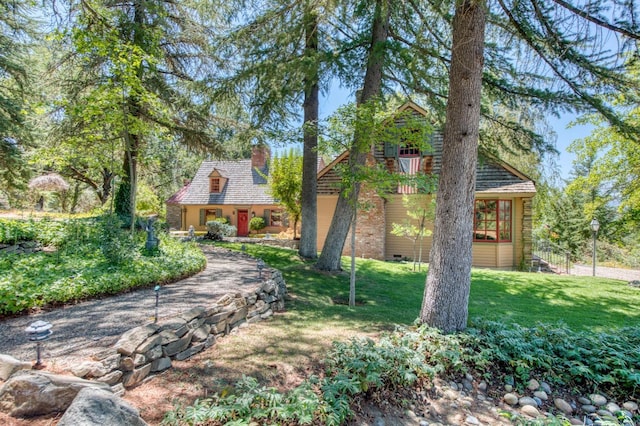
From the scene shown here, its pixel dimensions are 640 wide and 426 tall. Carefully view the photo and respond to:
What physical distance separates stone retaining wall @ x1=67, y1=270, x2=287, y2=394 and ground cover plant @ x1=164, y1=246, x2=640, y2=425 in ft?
1.18

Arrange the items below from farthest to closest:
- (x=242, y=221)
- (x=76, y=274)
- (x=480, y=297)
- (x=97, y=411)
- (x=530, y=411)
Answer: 1. (x=242, y=221)
2. (x=480, y=297)
3. (x=76, y=274)
4. (x=530, y=411)
5. (x=97, y=411)

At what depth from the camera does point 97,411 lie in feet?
6.64

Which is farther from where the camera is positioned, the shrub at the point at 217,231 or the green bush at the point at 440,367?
the shrub at the point at 217,231

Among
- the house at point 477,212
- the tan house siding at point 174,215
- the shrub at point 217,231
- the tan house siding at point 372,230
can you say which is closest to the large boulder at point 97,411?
the house at point 477,212

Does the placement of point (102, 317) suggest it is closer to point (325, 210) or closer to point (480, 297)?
point (480, 297)

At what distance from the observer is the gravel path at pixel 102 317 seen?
2.91 metres

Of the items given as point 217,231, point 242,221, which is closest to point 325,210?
point 217,231

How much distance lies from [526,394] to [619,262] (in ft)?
78.3

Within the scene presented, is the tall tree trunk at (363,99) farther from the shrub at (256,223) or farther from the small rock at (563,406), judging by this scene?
the shrub at (256,223)

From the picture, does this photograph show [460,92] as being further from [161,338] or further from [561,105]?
[161,338]

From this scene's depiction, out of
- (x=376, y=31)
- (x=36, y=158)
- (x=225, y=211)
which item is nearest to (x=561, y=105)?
(x=376, y=31)

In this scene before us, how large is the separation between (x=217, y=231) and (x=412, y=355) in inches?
607

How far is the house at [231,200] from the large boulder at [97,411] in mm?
19387

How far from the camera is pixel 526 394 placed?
3.54 m
